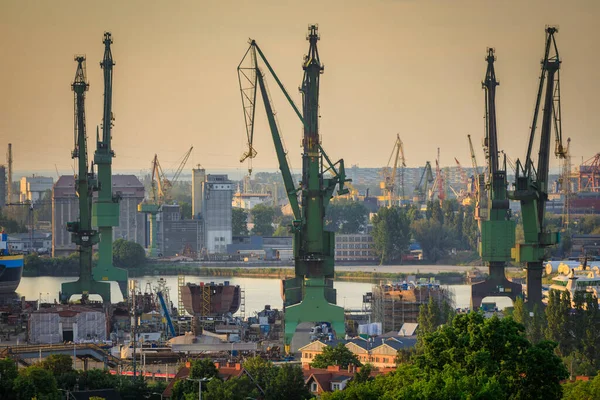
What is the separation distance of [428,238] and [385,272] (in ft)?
31.8

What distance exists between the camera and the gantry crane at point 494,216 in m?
41.7

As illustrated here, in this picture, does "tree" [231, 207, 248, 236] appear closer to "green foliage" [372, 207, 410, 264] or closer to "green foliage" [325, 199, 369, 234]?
"green foliage" [325, 199, 369, 234]

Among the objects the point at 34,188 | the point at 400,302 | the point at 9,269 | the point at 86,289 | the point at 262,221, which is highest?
the point at 34,188

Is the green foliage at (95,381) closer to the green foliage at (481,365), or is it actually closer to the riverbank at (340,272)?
the green foliage at (481,365)

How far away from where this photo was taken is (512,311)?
39531 millimetres

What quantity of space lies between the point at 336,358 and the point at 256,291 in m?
30.3

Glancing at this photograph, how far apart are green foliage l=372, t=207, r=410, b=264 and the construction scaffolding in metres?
31.2

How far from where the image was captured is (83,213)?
45812 mm

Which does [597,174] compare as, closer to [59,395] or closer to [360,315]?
[360,315]

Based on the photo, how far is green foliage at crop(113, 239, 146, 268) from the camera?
74.9 m

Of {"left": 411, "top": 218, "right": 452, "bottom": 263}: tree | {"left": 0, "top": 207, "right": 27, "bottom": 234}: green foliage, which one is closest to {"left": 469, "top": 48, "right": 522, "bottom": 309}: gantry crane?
{"left": 411, "top": 218, "right": 452, "bottom": 263}: tree

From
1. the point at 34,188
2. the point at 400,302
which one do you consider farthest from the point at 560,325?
the point at 34,188

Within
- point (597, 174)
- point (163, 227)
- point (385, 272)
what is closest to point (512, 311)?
point (385, 272)

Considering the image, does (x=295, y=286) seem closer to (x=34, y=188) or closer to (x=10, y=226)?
(x=10, y=226)
